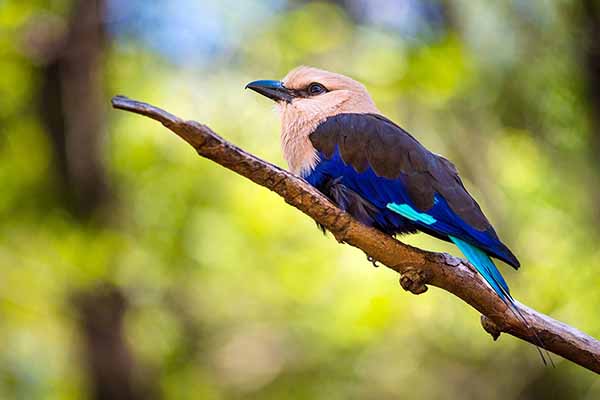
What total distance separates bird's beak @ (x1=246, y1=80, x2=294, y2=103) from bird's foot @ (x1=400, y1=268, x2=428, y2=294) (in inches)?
45.4

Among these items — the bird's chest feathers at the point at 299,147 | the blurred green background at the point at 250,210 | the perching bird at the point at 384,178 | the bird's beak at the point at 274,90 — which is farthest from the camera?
the blurred green background at the point at 250,210

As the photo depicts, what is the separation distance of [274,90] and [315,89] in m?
0.19

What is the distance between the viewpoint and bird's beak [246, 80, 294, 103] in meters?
4.21

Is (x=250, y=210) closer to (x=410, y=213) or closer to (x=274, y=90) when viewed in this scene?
(x=274, y=90)

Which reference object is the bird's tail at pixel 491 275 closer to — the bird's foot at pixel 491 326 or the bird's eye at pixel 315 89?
the bird's foot at pixel 491 326

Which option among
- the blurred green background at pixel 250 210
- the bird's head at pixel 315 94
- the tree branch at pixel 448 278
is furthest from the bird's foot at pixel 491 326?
the blurred green background at pixel 250 210

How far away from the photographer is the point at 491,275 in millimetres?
3262

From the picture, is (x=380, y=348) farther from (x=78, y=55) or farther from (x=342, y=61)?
(x=78, y=55)

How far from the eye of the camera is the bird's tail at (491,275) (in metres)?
3.24

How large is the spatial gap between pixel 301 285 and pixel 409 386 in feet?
3.80

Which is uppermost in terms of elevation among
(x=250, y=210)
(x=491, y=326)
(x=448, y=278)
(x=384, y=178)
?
(x=384, y=178)

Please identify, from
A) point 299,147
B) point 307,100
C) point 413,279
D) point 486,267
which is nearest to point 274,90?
point 307,100

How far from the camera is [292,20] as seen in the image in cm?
788

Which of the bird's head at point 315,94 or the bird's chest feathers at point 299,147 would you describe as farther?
the bird's head at point 315,94
